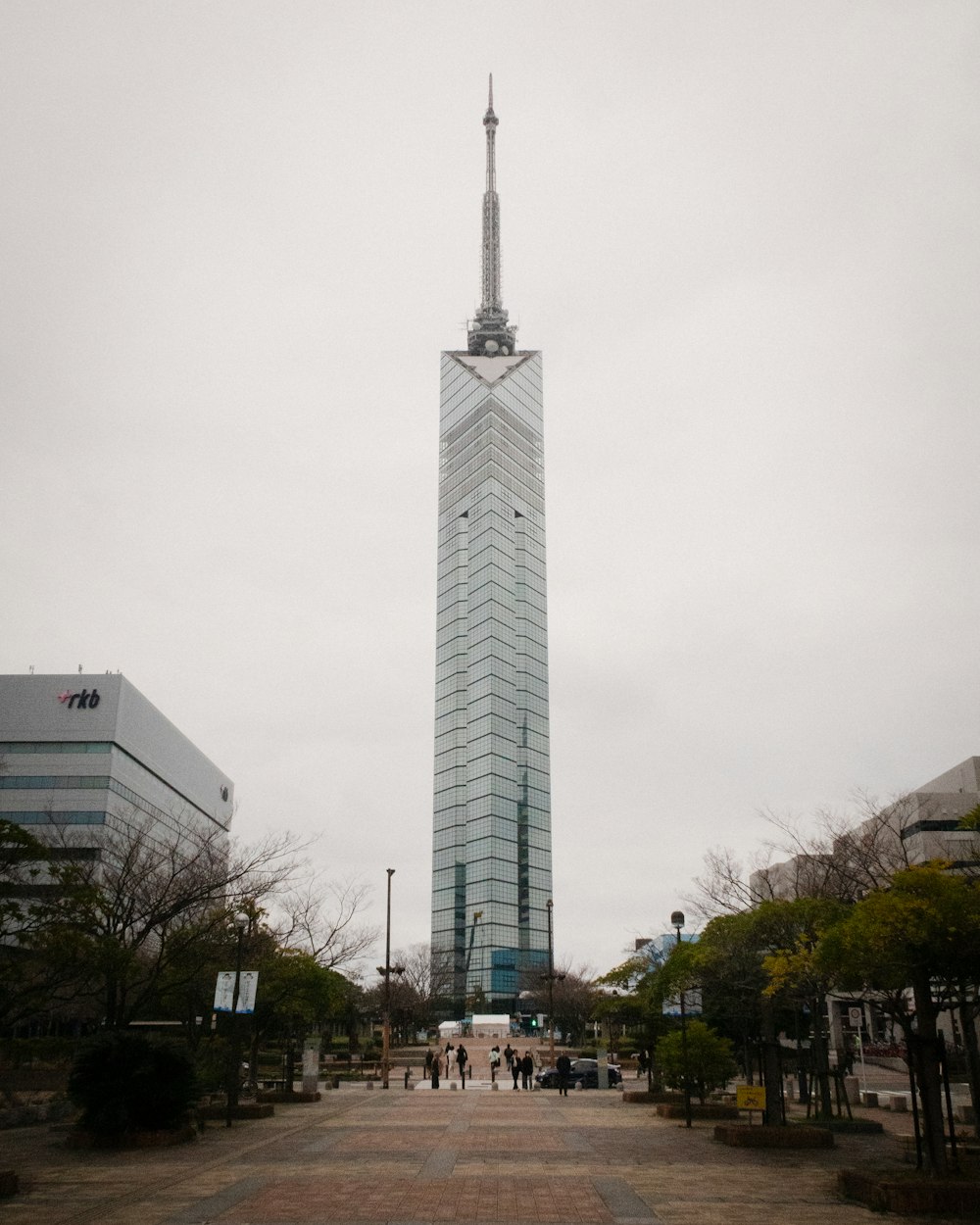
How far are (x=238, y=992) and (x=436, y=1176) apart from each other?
11318mm

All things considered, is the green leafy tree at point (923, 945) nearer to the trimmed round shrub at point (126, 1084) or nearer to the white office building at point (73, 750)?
the trimmed round shrub at point (126, 1084)

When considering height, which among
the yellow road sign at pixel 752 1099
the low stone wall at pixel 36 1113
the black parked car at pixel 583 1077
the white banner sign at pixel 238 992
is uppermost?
the white banner sign at pixel 238 992

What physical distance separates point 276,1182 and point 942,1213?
10.4 m

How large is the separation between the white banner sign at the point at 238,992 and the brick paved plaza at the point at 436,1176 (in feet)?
9.76

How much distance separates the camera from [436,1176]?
17594 mm

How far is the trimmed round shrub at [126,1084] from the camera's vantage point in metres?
21.8

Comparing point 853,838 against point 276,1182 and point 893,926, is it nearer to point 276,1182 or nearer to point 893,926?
point 893,926

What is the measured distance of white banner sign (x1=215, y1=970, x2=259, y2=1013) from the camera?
88.7 ft

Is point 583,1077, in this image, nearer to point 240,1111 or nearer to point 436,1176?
point 240,1111

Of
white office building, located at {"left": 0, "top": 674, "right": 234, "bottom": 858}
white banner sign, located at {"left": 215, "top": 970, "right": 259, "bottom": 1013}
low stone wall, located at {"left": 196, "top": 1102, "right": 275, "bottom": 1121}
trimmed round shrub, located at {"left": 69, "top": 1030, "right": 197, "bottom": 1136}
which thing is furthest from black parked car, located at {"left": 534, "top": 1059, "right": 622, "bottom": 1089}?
white office building, located at {"left": 0, "top": 674, "right": 234, "bottom": 858}

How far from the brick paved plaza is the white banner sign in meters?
2.98

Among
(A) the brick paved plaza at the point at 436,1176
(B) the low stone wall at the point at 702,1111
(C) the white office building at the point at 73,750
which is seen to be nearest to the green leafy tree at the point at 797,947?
(A) the brick paved plaza at the point at 436,1176

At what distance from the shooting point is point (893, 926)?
15.2 meters

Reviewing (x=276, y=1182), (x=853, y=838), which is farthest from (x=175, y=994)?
(x=853, y=838)
